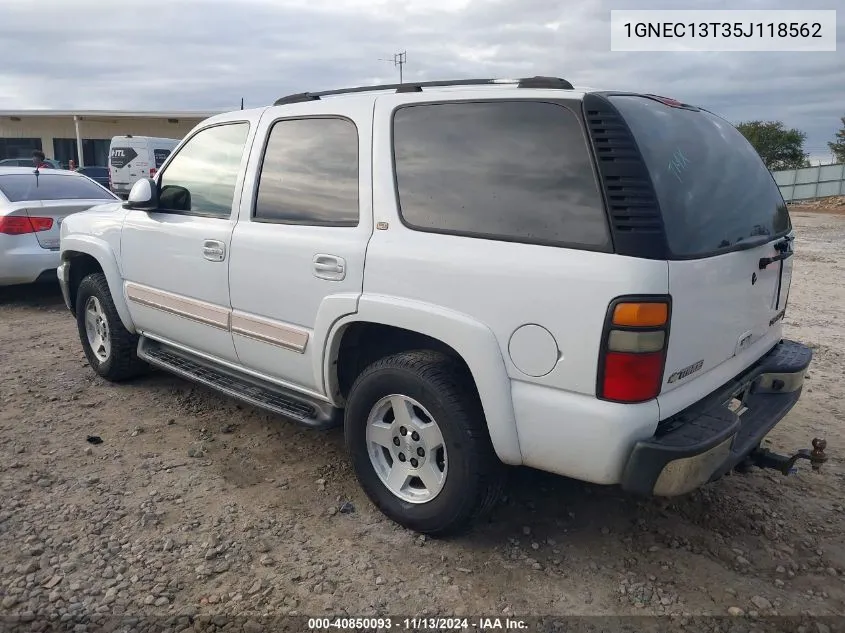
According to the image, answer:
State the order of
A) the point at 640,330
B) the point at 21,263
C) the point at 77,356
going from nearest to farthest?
the point at 640,330
the point at 77,356
the point at 21,263

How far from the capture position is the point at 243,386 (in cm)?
379

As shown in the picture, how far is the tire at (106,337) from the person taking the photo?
15.6 feet

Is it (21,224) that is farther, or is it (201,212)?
(21,224)

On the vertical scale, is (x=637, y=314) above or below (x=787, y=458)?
above

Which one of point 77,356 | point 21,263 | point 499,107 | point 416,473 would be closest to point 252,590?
point 416,473

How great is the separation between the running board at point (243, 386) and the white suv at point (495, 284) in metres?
0.02

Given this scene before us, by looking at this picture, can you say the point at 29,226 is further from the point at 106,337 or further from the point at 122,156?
the point at 122,156

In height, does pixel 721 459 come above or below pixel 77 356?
above

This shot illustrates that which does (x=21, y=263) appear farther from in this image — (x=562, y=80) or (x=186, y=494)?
(x=562, y=80)

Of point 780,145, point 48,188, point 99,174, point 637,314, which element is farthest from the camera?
point 780,145

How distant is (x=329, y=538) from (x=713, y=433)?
1692mm

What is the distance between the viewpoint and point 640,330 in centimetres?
232

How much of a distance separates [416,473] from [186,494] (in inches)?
49.4

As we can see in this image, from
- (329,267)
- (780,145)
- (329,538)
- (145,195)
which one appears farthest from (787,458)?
(780,145)
